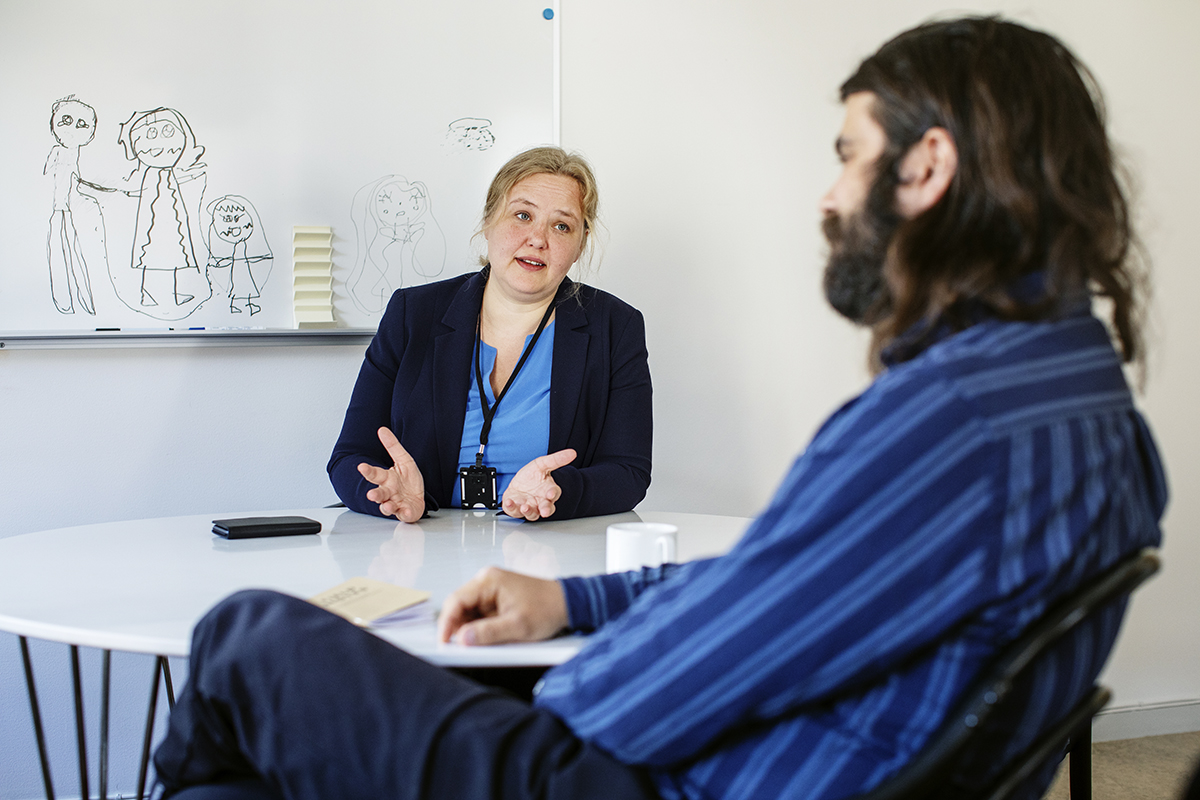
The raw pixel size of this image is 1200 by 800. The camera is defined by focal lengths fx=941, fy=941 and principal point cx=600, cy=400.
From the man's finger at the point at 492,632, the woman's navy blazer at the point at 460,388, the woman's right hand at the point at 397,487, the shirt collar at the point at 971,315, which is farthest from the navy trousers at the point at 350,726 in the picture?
the woman's navy blazer at the point at 460,388

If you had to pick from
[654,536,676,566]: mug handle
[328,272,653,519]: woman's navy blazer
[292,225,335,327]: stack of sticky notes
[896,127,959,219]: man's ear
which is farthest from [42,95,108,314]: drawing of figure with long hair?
[896,127,959,219]: man's ear

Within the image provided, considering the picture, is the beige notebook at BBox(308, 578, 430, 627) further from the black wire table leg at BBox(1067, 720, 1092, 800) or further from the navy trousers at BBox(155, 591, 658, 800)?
the black wire table leg at BBox(1067, 720, 1092, 800)

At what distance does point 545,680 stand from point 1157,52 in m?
3.07

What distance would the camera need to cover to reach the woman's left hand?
→ 1.81m

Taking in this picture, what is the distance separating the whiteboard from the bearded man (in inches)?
65.9

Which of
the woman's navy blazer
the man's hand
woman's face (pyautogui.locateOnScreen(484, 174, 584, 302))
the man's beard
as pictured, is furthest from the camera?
woman's face (pyautogui.locateOnScreen(484, 174, 584, 302))

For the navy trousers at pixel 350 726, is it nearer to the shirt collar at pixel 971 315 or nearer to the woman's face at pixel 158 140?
the shirt collar at pixel 971 315

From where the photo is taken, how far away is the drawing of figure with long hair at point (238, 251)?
243 centimetres

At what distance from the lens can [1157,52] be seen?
2.99 metres

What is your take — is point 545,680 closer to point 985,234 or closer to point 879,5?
point 985,234

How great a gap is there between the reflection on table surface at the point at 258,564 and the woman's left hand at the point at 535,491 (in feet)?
0.10

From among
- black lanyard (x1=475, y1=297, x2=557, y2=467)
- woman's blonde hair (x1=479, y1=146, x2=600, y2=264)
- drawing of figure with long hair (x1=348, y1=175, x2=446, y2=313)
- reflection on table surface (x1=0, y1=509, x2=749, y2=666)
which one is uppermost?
woman's blonde hair (x1=479, y1=146, x2=600, y2=264)

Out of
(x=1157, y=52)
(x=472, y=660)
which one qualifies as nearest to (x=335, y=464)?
(x=472, y=660)

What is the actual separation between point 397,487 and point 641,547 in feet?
2.41
